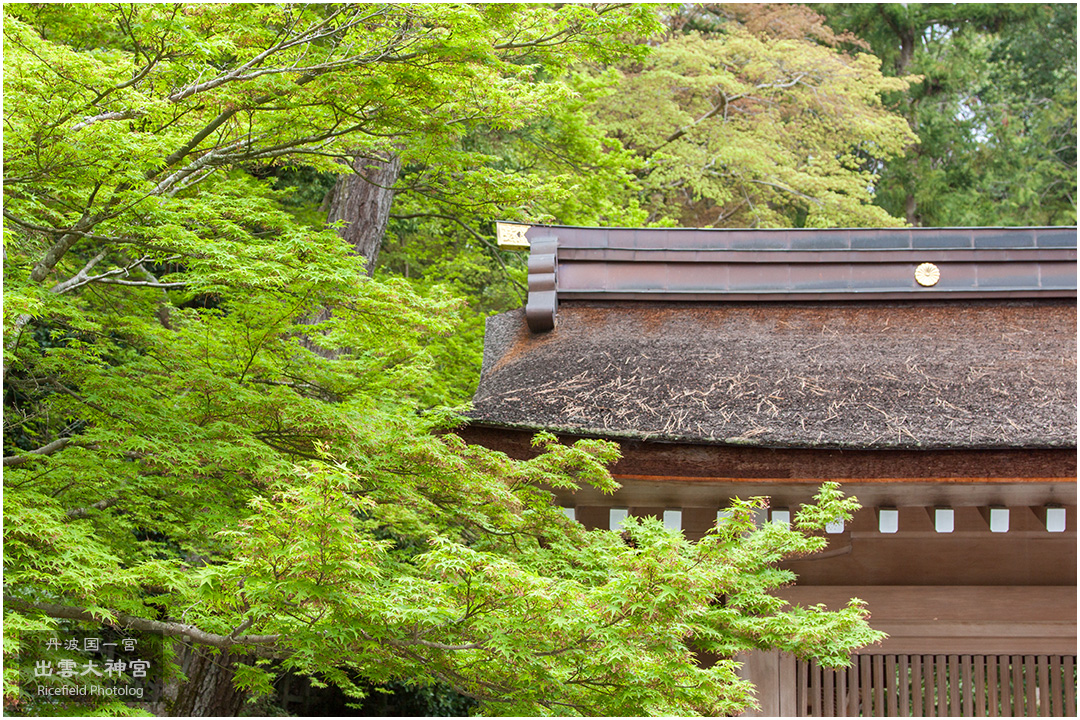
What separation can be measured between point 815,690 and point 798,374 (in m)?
1.35

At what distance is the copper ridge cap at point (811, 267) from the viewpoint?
4543 mm

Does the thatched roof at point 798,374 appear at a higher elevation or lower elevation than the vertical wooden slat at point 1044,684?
higher

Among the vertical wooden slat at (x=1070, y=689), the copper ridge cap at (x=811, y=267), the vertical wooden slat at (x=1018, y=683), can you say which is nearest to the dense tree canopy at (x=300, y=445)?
the copper ridge cap at (x=811, y=267)

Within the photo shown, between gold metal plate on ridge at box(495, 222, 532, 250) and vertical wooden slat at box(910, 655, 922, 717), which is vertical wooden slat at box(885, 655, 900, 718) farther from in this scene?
gold metal plate on ridge at box(495, 222, 532, 250)

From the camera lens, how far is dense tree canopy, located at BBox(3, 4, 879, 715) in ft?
7.97

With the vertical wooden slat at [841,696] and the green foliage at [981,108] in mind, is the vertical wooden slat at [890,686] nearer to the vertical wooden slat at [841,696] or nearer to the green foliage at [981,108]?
the vertical wooden slat at [841,696]

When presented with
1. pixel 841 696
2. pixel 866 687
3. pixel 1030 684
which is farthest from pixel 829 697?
pixel 1030 684

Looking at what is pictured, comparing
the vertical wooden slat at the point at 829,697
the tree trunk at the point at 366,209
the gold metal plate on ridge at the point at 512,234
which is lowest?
the vertical wooden slat at the point at 829,697

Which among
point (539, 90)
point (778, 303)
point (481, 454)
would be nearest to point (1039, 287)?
point (778, 303)

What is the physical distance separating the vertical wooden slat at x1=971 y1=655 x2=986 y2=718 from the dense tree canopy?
48.7 inches

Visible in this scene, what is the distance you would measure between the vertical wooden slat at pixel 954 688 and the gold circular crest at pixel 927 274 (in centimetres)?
182

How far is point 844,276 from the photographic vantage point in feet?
15.4

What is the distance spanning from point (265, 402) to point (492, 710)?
1.46 meters

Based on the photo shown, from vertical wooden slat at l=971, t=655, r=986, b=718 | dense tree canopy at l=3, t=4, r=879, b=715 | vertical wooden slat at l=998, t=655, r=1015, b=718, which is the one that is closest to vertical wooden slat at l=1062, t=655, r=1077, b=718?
vertical wooden slat at l=998, t=655, r=1015, b=718
